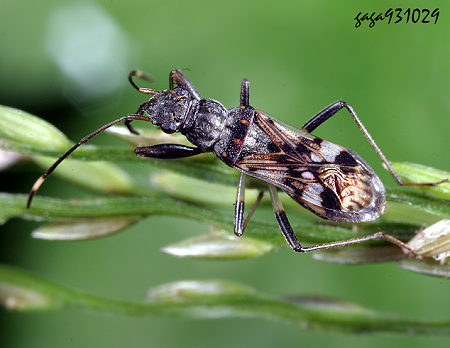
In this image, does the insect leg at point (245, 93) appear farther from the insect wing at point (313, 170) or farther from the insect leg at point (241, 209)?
the insect leg at point (241, 209)

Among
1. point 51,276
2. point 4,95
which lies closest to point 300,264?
point 51,276

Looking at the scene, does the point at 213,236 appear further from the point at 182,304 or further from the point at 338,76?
the point at 338,76

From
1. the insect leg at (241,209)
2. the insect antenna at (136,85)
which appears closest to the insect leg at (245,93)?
the insect antenna at (136,85)

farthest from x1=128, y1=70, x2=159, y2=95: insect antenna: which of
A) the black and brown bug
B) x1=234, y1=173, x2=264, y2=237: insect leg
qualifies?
x1=234, y1=173, x2=264, y2=237: insect leg

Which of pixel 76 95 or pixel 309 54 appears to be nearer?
pixel 309 54

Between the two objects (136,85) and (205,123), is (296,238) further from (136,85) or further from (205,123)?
(136,85)

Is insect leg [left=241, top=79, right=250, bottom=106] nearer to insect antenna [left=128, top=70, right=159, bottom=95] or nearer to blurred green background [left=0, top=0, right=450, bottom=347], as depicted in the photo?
insect antenna [left=128, top=70, right=159, bottom=95]

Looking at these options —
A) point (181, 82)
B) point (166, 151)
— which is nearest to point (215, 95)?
point (181, 82)
